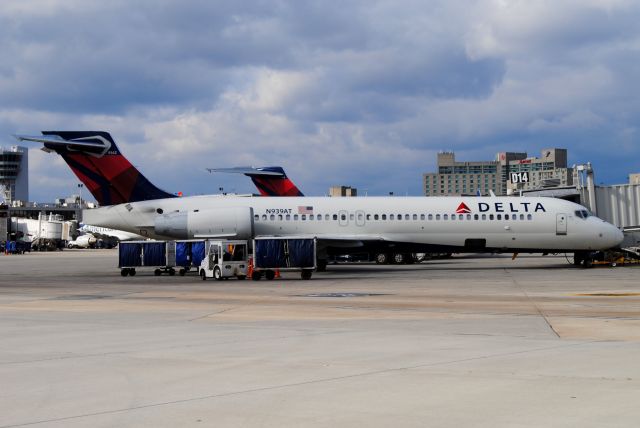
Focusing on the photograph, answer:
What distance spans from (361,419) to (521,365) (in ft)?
12.8

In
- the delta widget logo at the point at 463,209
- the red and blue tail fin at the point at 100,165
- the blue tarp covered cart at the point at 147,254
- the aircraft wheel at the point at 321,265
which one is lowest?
the aircraft wheel at the point at 321,265

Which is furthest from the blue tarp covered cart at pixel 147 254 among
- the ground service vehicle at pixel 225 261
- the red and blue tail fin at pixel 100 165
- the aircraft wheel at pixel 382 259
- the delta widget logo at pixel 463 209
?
the aircraft wheel at pixel 382 259

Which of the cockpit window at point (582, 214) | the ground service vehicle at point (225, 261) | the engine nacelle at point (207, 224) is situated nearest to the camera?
the ground service vehicle at point (225, 261)

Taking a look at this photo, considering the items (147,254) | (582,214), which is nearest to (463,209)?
(582,214)

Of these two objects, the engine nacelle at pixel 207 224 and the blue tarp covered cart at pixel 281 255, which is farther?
the engine nacelle at pixel 207 224

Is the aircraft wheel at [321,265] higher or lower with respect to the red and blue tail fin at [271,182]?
lower

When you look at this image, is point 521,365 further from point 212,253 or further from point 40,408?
point 212,253

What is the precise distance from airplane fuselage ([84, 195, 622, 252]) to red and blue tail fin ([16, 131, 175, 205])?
75 cm

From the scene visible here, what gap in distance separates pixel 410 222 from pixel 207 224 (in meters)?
11.2

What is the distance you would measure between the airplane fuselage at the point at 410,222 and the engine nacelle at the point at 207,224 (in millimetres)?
55

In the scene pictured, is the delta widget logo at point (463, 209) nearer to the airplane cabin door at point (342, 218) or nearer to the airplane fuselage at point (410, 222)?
the airplane fuselage at point (410, 222)

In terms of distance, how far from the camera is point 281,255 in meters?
35.4

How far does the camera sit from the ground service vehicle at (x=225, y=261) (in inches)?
1391

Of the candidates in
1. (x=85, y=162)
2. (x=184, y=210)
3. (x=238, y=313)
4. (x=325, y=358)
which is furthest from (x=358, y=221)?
(x=325, y=358)
